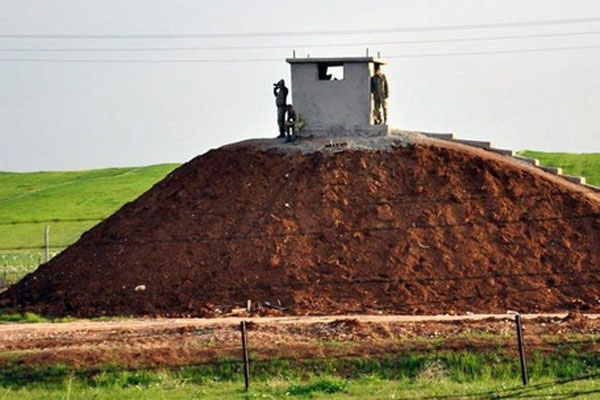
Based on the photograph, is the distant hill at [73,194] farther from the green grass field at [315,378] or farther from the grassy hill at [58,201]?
the green grass field at [315,378]

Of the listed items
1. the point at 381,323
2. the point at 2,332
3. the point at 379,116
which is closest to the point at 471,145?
the point at 379,116

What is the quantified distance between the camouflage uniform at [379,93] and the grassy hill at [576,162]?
3265 centimetres

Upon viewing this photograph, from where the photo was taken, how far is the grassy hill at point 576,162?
253 ft

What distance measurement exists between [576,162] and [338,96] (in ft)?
148

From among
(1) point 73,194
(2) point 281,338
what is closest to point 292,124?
(2) point 281,338

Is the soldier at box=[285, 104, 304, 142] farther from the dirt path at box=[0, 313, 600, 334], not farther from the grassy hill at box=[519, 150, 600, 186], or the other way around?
the grassy hill at box=[519, 150, 600, 186]

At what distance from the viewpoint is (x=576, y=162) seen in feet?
276

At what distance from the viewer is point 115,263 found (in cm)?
3844

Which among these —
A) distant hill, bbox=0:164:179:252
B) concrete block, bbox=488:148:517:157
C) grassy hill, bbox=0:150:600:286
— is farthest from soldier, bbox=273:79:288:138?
distant hill, bbox=0:164:179:252

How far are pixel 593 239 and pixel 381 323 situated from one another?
29.8ft

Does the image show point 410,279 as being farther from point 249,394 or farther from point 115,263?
point 249,394

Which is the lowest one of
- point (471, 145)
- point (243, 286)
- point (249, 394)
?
point (249, 394)

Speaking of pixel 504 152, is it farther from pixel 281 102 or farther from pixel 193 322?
pixel 193 322

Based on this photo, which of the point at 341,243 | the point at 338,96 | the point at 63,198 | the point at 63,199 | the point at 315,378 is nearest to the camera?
the point at 315,378
